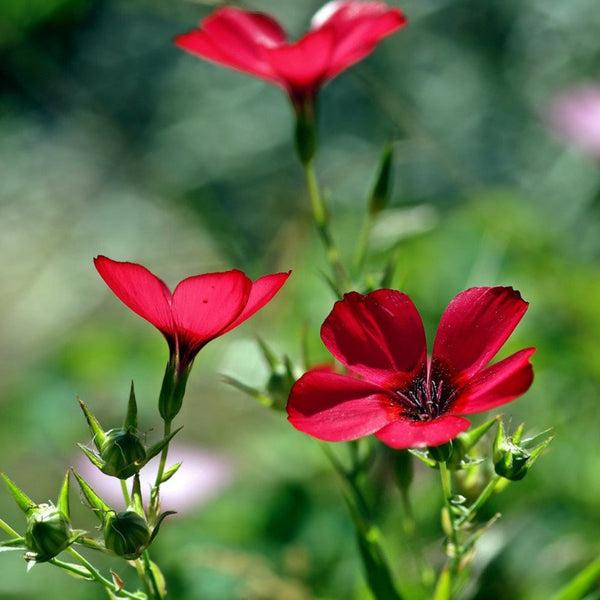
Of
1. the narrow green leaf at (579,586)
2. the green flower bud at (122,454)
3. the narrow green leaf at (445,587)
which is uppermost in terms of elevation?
the green flower bud at (122,454)

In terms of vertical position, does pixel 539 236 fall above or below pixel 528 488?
above

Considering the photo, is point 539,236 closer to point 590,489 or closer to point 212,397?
point 590,489

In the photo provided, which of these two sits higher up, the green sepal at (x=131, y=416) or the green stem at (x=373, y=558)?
the green sepal at (x=131, y=416)

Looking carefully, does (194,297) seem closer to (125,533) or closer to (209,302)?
(209,302)

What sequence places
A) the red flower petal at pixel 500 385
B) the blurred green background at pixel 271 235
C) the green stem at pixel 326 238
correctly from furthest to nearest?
the blurred green background at pixel 271 235 → the green stem at pixel 326 238 → the red flower petal at pixel 500 385

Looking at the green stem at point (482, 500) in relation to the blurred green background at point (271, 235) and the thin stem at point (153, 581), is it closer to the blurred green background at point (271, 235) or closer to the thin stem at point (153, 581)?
the thin stem at point (153, 581)

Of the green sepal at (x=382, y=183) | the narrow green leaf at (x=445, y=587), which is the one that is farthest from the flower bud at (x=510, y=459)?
the green sepal at (x=382, y=183)

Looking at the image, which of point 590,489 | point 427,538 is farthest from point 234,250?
point 590,489
